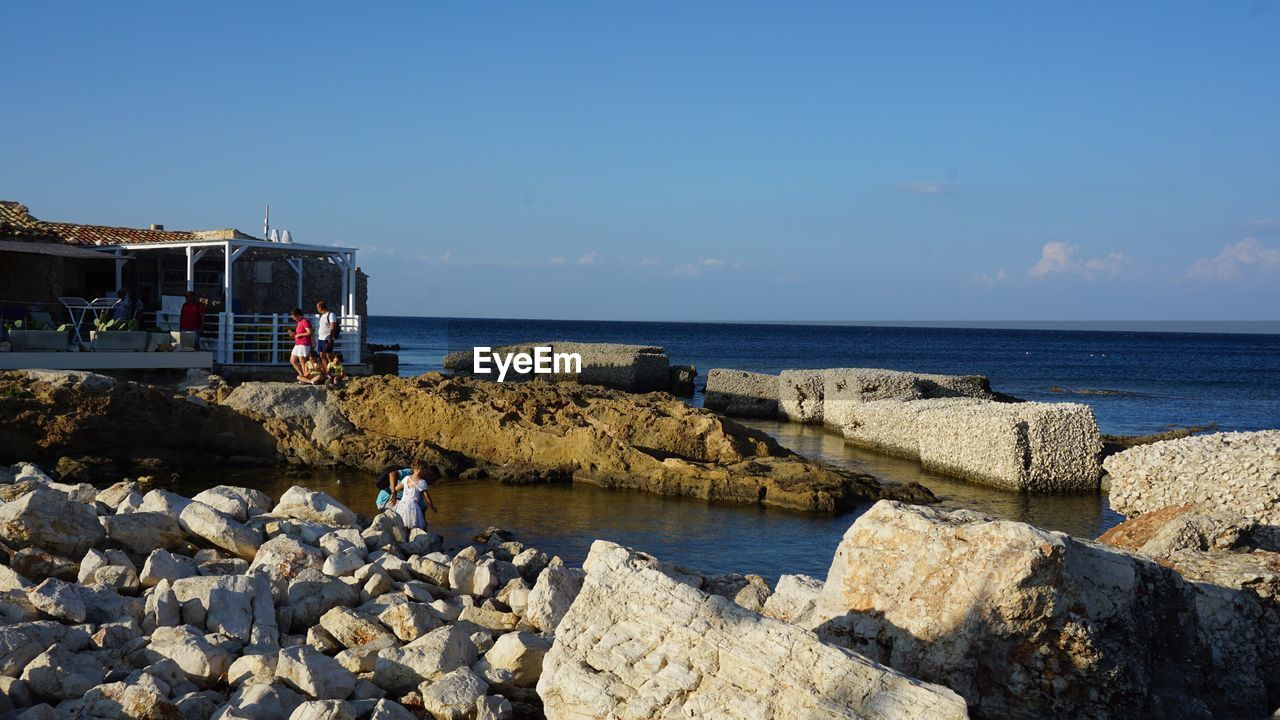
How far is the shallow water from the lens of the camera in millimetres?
11016

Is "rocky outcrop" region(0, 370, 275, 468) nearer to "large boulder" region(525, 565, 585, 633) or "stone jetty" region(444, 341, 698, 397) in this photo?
"large boulder" region(525, 565, 585, 633)

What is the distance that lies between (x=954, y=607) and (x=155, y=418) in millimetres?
13700

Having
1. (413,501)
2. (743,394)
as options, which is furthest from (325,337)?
(743,394)

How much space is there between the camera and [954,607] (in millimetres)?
4750

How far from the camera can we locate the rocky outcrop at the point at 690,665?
13.8 ft

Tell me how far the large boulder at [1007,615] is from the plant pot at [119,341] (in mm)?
17037

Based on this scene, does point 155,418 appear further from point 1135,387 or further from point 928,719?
point 1135,387

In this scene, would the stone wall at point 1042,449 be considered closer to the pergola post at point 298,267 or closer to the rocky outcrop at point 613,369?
→ the pergola post at point 298,267

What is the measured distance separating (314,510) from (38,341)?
1190cm

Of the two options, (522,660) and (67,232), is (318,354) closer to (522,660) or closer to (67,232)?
(67,232)

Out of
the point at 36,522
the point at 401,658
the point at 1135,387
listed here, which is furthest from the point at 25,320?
the point at 1135,387

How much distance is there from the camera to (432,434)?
16234mm

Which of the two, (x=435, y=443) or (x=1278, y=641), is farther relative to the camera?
(x=435, y=443)

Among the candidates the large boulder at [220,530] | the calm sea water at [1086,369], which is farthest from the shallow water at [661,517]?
the calm sea water at [1086,369]
